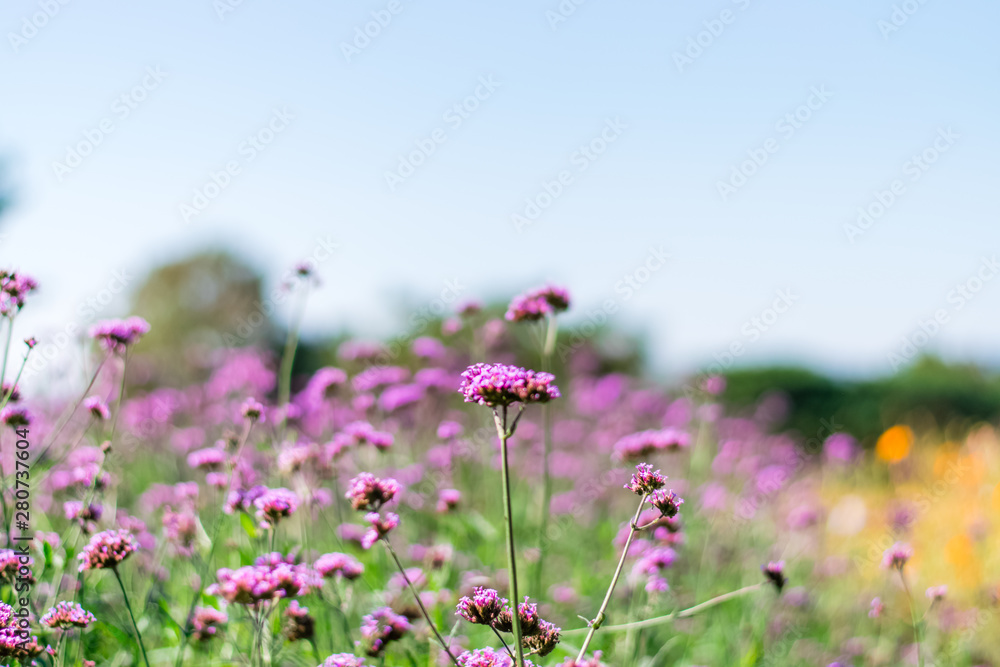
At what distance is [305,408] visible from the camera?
6062mm

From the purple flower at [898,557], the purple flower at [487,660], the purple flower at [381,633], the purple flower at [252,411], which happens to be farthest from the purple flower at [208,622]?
the purple flower at [898,557]

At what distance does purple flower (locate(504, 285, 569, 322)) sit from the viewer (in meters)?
2.85

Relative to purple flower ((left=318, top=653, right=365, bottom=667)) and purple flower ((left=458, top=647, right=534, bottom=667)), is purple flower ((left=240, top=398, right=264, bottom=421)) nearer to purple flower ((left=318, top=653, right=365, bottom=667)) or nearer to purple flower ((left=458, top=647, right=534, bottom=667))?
purple flower ((left=318, top=653, right=365, bottom=667))

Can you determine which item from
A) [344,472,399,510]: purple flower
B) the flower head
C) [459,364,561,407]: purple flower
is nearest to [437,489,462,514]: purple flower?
the flower head

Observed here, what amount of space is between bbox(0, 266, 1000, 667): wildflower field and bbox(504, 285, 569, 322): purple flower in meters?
0.01

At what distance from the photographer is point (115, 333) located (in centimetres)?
265

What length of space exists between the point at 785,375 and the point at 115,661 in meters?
13.9

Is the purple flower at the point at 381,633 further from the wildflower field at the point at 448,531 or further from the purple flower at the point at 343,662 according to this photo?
the purple flower at the point at 343,662

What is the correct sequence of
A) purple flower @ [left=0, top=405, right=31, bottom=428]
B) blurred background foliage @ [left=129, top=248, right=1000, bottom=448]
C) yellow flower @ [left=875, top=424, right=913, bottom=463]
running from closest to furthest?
purple flower @ [left=0, top=405, right=31, bottom=428]
yellow flower @ [left=875, top=424, right=913, bottom=463]
blurred background foliage @ [left=129, top=248, right=1000, bottom=448]

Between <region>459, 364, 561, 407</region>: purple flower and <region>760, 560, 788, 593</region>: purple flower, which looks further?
<region>760, 560, 788, 593</region>: purple flower

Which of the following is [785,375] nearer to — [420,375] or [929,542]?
[929,542]

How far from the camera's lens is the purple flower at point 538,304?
2.85m

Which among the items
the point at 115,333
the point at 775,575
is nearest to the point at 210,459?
the point at 115,333

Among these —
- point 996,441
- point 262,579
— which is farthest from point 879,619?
point 996,441
